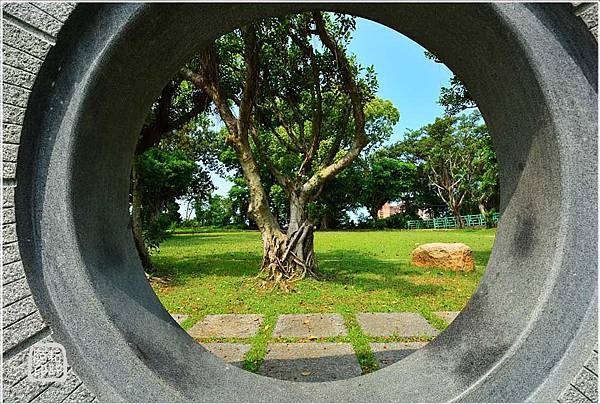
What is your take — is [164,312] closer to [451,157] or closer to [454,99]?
[454,99]

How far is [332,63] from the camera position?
30.3 feet

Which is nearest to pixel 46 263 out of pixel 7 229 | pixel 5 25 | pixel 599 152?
pixel 7 229

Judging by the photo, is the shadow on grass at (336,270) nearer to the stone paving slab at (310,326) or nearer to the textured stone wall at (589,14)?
the stone paving slab at (310,326)

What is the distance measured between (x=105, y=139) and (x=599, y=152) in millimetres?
2292

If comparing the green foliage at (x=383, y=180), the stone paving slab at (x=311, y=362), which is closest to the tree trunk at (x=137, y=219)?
the stone paving slab at (x=311, y=362)

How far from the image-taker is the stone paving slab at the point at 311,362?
12.3 ft

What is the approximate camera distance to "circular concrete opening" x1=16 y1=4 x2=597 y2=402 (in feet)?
6.46

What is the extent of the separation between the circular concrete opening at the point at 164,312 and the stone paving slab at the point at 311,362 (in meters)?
1.30

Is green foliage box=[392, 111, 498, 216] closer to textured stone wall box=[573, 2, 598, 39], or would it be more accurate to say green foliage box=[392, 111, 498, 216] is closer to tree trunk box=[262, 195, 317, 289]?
tree trunk box=[262, 195, 317, 289]

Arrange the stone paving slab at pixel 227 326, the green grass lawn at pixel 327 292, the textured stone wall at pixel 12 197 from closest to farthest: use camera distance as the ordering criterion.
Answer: the textured stone wall at pixel 12 197, the stone paving slab at pixel 227 326, the green grass lawn at pixel 327 292

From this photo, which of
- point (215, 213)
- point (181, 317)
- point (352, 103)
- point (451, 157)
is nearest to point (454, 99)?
point (352, 103)

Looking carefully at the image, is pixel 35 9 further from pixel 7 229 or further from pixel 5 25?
pixel 7 229

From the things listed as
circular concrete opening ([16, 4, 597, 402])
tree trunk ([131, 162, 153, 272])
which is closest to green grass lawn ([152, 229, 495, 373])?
tree trunk ([131, 162, 153, 272])

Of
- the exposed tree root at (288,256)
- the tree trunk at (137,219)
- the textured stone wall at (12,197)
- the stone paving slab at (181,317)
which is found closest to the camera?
the textured stone wall at (12,197)
